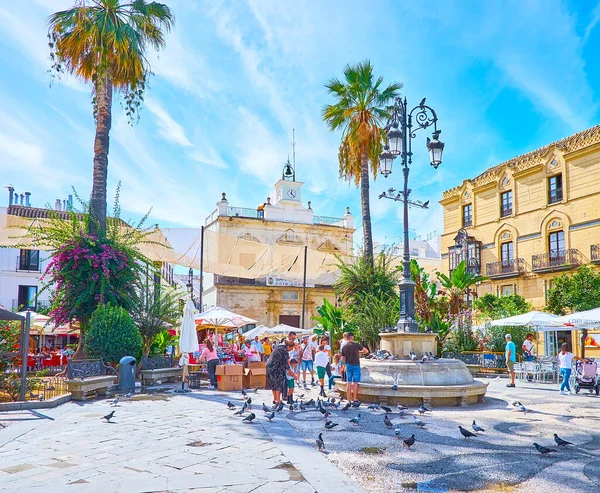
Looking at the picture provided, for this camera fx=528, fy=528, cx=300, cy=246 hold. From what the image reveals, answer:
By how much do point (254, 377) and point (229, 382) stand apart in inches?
29.6

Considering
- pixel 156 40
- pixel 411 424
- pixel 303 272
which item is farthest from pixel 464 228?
pixel 411 424

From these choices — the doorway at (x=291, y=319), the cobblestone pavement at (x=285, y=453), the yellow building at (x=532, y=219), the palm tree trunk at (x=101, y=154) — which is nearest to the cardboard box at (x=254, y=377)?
the cobblestone pavement at (x=285, y=453)

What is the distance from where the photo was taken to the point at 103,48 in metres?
14.9

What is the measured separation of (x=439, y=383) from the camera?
10.5 m

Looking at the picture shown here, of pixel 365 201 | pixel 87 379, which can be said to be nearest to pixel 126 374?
pixel 87 379

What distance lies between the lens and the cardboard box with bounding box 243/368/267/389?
1415 cm

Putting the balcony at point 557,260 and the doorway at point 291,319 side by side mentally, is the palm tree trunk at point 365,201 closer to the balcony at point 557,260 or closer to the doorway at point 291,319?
the balcony at point 557,260

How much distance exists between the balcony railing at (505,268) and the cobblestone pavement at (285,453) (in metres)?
20.8

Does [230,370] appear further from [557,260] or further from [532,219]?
[532,219]

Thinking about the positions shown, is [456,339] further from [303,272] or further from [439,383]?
[439,383]

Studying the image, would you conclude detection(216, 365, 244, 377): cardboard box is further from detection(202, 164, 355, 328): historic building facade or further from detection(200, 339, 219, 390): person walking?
detection(202, 164, 355, 328): historic building facade

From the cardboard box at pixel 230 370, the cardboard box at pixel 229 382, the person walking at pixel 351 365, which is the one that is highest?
the person walking at pixel 351 365

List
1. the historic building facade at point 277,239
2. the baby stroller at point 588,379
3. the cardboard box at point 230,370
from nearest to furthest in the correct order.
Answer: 1. the baby stroller at point 588,379
2. the cardboard box at point 230,370
3. the historic building facade at point 277,239

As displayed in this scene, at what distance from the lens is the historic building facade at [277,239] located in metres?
36.3
